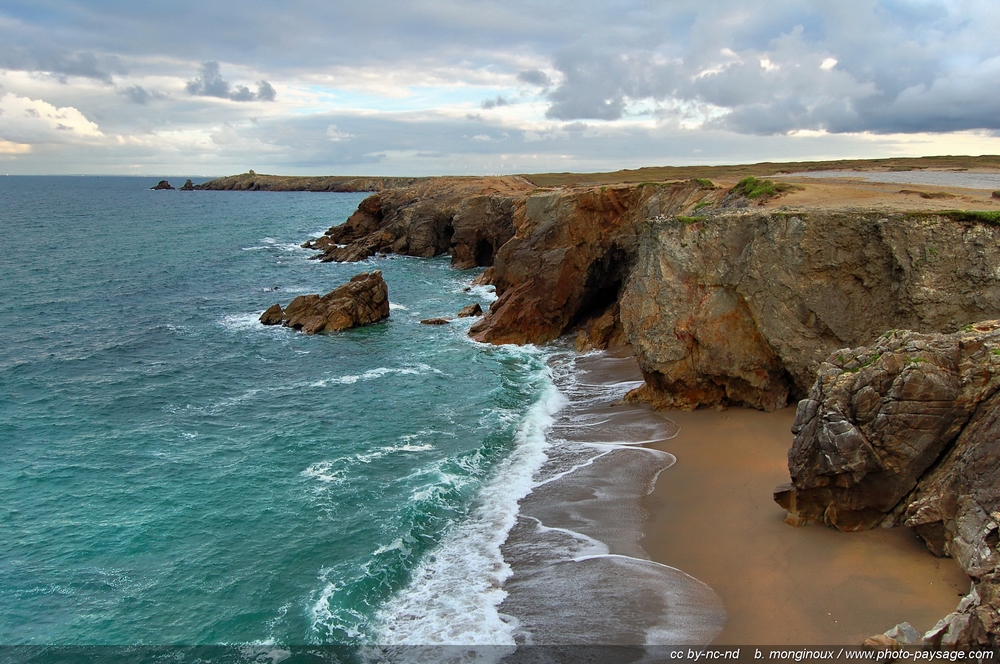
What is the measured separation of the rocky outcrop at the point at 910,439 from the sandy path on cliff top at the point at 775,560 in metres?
0.58

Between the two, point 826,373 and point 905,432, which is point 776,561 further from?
point 826,373

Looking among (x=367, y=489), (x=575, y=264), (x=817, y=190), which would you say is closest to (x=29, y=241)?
(x=575, y=264)

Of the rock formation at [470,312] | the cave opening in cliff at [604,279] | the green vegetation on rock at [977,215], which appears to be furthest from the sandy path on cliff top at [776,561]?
the rock formation at [470,312]

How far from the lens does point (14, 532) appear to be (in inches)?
633

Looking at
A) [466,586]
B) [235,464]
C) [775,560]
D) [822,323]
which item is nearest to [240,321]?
[235,464]

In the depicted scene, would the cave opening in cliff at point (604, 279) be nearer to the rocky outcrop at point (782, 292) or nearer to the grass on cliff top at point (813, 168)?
the rocky outcrop at point (782, 292)

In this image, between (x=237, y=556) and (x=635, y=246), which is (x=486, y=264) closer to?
(x=635, y=246)

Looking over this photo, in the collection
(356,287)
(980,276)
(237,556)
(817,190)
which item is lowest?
(237,556)

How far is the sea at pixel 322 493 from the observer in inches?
492

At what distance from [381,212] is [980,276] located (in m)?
68.6

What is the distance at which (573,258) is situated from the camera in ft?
108

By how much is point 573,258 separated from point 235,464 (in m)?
19.8

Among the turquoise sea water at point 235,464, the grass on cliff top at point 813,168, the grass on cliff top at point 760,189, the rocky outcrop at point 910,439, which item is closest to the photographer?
the rocky outcrop at point 910,439

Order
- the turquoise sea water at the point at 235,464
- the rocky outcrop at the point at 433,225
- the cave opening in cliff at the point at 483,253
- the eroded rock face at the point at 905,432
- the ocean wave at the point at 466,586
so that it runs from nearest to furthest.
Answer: the eroded rock face at the point at 905,432, the ocean wave at the point at 466,586, the turquoise sea water at the point at 235,464, the rocky outcrop at the point at 433,225, the cave opening in cliff at the point at 483,253
